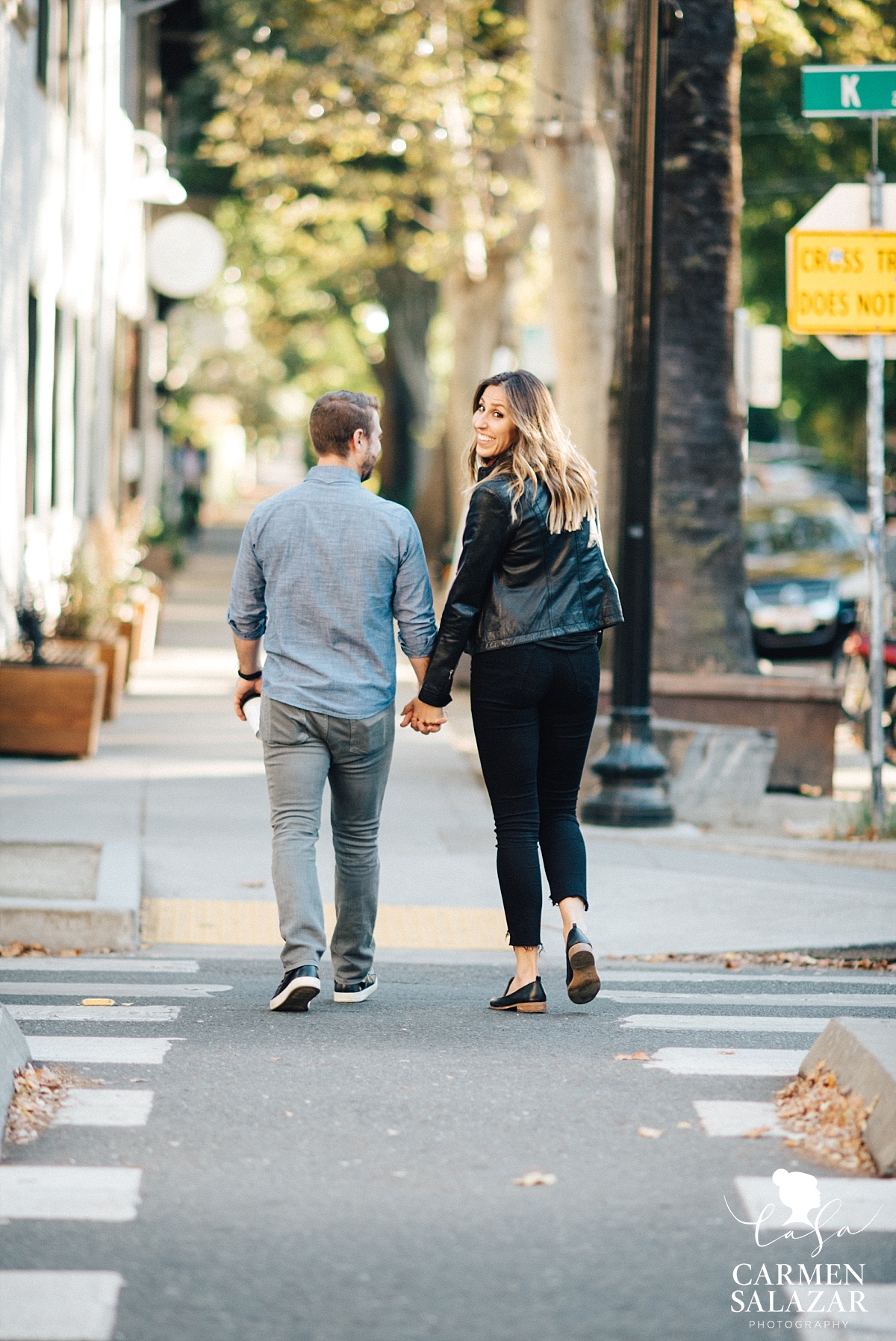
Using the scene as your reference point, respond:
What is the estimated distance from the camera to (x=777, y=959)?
7.25 metres

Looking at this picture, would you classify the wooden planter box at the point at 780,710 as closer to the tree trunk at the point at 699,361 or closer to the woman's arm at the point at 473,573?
the tree trunk at the point at 699,361

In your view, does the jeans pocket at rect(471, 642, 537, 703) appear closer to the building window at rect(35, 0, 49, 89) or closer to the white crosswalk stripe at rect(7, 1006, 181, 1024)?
the white crosswalk stripe at rect(7, 1006, 181, 1024)

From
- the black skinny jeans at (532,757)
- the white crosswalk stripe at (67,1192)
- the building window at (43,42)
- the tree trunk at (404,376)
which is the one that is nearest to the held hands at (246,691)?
the black skinny jeans at (532,757)

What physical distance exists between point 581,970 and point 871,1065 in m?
1.30

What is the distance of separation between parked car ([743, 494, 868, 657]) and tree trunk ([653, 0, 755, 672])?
7604 mm

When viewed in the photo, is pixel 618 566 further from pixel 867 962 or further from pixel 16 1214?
pixel 16 1214

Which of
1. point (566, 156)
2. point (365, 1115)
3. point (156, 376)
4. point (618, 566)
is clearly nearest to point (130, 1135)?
point (365, 1115)

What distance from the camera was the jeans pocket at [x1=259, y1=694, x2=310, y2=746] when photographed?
573cm

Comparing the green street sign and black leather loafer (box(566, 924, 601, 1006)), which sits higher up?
the green street sign

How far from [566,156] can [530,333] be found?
10255mm

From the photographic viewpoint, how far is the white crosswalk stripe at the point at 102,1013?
18.3ft

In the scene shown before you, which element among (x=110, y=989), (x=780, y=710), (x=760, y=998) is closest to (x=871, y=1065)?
(x=760, y=998)

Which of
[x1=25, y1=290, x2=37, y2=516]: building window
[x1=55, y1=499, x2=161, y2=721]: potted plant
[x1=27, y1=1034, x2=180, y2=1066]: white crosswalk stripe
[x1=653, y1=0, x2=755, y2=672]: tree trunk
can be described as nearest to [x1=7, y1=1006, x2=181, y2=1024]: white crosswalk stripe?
[x1=27, y1=1034, x2=180, y2=1066]: white crosswalk stripe

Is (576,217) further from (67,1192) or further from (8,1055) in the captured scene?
(67,1192)
